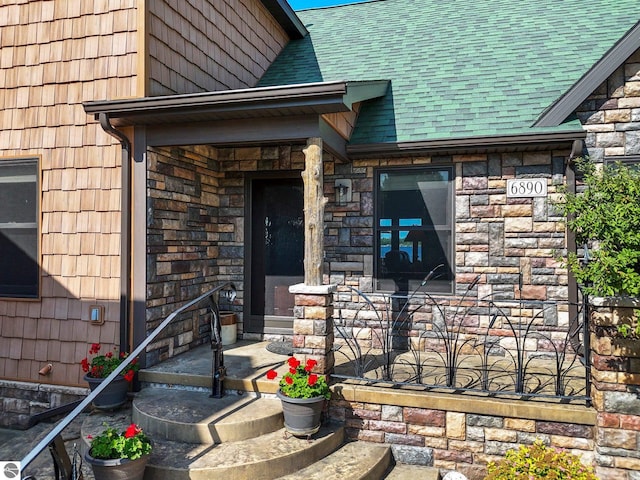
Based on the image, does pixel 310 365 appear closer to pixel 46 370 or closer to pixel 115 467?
pixel 115 467

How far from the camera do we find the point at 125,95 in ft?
16.8

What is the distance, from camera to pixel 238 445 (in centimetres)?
378

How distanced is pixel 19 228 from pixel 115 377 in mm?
2907

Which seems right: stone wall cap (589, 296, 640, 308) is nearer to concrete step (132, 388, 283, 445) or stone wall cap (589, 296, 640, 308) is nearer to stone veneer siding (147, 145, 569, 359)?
stone veneer siding (147, 145, 569, 359)

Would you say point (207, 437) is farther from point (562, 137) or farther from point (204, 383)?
point (562, 137)

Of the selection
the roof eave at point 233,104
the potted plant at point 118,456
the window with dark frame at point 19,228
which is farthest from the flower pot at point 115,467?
the roof eave at point 233,104

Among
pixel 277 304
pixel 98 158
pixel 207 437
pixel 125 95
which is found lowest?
pixel 207 437

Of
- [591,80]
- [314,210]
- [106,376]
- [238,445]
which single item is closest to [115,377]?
[106,376]

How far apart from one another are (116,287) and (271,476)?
284 cm

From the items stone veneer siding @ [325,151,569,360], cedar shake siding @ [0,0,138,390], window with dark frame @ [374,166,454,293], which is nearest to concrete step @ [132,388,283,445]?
cedar shake siding @ [0,0,138,390]

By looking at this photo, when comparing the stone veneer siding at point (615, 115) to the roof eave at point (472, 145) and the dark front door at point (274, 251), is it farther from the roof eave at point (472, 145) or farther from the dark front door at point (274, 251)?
the dark front door at point (274, 251)

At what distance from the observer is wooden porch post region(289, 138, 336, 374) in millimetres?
4363

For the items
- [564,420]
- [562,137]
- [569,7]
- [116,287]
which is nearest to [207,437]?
[116,287]

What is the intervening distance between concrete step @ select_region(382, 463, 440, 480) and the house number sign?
329 cm
